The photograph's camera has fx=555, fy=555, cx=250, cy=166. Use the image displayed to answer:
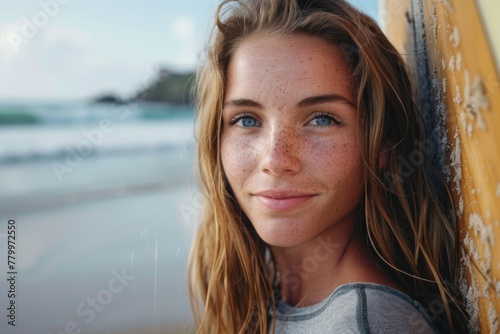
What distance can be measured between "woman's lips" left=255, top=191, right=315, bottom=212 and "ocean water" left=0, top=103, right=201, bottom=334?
667 millimetres

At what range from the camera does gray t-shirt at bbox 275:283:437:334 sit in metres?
1.27

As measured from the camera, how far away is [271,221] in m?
1.56

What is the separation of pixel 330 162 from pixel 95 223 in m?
4.06

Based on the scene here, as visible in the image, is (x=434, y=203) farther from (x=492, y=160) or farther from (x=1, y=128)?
(x=1, y=128)

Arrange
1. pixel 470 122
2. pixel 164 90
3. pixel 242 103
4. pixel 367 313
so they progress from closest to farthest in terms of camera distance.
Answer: pixel 470 122
pixel 367 313
pixel 242 103
pixel 164 90

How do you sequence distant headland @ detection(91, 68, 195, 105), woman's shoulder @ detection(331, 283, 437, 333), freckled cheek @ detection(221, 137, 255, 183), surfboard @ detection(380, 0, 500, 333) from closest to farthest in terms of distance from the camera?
1. surfboard @ detection(380, 0, 500, 333)
2. woman's shoulder @ detection(331, 283, 437, 333)
3. freckled cheek @ detection(221, 137, 255, 183)
4. distant headland @ detection(91, 68, 195, 105)

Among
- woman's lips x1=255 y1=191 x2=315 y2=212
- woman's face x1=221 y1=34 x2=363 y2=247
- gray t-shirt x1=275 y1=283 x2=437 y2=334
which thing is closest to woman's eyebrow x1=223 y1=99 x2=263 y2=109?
woman's face x1=221 y1=34 x2=363 y2=247

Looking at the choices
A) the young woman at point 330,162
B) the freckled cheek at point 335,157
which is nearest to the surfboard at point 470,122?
the young woman at point 330,162

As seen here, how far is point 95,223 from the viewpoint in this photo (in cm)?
519

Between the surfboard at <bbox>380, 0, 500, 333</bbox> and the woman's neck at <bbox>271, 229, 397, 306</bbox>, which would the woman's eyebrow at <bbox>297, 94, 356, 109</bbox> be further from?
the woman's neck at <bbox>271, 229, 397, 306</bbox>

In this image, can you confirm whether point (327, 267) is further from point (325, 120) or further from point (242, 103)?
point (242, 103)

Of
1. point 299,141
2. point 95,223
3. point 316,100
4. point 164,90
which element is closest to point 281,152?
point 299,141

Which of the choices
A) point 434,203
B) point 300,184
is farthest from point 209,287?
point 434,203

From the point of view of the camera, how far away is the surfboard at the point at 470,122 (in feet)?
3.45
